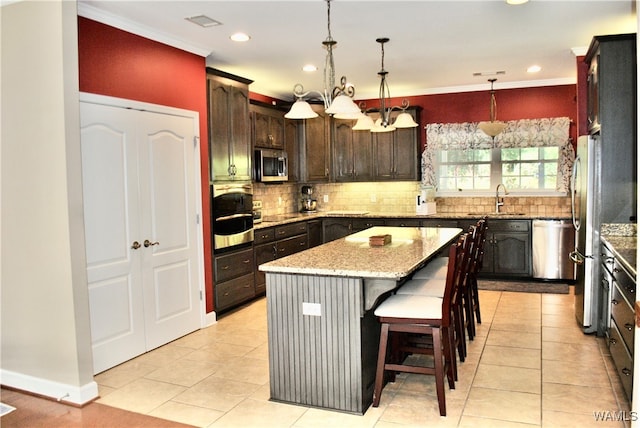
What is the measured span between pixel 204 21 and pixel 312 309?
242cm

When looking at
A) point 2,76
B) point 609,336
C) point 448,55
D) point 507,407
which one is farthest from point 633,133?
point 2,76

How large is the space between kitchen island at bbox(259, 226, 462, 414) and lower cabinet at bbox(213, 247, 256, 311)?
2.06 meters

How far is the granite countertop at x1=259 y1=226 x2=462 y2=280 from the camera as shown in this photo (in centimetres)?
304

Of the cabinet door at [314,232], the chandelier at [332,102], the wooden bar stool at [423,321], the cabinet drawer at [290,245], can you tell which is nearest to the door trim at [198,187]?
the chandelier at [332,102]

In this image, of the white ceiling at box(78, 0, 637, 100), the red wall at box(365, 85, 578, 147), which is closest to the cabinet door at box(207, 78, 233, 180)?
the white ceiling at box(78, 0, 637, 100)

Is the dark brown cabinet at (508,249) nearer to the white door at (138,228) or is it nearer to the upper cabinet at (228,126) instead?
the upper cabinet at (228,126)

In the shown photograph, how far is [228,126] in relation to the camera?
5.44 metres

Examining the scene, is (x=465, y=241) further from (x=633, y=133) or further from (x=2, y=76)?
(x=2, y=76)

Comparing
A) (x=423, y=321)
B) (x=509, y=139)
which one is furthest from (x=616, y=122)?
(x=509, y=139)

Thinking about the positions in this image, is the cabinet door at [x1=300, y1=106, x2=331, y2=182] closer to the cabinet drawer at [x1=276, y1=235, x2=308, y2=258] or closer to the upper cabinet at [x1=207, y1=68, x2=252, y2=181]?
the cabinet drawer at [x1=276, y1=235, x2=308, y2=258]

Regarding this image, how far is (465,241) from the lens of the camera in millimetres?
3510

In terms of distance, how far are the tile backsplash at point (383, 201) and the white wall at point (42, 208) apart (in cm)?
373

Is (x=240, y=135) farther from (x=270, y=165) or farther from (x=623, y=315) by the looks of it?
(x=623, y=315)

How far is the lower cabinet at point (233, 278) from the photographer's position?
210 inches
